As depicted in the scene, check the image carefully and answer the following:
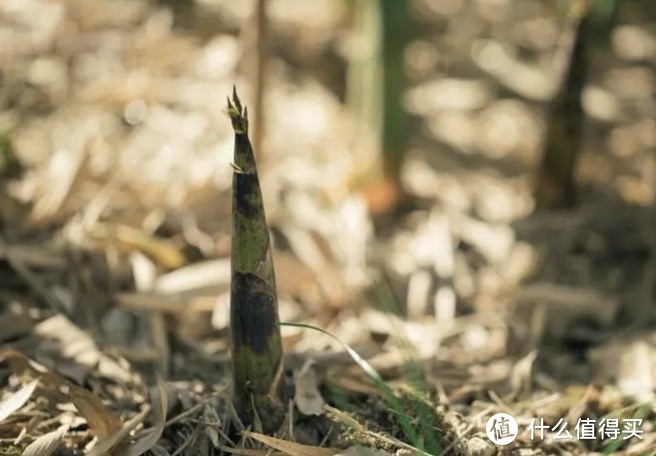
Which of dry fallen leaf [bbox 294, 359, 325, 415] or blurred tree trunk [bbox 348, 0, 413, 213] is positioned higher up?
blurred tree trunk [bbox 348, 0, 413, 213]

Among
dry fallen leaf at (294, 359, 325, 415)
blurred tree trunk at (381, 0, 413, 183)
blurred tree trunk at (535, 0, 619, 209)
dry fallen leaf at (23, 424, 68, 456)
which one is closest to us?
dry fallen leaf at (23, 424, 68, 456)

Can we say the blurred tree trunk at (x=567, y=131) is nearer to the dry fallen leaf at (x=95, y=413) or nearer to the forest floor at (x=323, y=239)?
the forest floor at (x=323, y=239)

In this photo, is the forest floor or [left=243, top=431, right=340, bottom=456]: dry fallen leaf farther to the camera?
the forest floor

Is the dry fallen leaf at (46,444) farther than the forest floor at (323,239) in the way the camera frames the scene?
No

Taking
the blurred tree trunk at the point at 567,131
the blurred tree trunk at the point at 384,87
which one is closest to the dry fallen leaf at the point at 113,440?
the blurred tree trunk at the point at 384,87

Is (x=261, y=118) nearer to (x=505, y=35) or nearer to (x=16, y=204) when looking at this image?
(x=16, y=204)

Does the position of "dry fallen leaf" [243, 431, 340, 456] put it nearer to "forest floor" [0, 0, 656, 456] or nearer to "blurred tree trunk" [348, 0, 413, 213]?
"forest floor" [0, 0, 656, 456]

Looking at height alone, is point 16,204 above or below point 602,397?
above

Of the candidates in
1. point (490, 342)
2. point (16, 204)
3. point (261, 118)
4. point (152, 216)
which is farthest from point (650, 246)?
point (16, 204)

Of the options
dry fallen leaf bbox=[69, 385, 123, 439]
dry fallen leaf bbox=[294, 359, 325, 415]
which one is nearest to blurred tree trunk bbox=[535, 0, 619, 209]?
dry fallen leaf bbox=[294, 359, 325, 415]
